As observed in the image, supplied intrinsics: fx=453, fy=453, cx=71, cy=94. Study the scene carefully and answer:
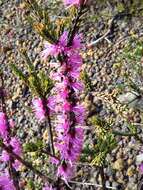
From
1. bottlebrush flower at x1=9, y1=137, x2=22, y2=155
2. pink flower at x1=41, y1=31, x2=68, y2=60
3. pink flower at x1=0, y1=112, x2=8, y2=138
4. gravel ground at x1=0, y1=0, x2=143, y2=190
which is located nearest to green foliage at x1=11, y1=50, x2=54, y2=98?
pink flower at x1=41, y1=31, x2=68, y2=60

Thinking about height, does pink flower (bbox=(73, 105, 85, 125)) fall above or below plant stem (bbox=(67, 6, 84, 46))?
below

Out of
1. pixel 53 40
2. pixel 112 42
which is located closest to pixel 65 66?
pixel 53 40

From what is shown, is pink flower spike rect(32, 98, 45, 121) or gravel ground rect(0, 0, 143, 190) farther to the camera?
gravel ground rect(0, 0, 143, 190)

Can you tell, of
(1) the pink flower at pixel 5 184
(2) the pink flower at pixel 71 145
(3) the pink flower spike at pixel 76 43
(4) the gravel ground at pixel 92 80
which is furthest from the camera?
(4) the gravel ground at pixel 92 80

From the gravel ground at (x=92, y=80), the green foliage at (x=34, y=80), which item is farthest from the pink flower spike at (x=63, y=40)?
the gravel ground at (x=92, y=80)

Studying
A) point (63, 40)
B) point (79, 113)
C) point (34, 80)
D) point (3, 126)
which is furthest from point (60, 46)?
point (3, 126)

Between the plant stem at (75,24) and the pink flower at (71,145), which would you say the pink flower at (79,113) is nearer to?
the pink flower at (71,145)

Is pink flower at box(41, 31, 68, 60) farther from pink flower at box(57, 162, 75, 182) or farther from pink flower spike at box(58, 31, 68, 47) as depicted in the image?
Answer: pink flower at box(57, 162, 75, 182)

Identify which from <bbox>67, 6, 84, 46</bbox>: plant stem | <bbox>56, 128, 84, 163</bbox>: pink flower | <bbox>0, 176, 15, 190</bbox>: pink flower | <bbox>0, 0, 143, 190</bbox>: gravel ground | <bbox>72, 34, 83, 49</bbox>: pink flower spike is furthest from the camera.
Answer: <bbox>0, 0, 143, 190</bbox>: gravel ground
